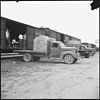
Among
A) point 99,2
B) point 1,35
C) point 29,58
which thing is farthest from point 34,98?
point 29,58

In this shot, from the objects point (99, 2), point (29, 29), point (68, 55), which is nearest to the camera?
point (99, 2)

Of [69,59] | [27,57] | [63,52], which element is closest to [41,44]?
[27,57]

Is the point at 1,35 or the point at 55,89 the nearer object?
the point at 55,89

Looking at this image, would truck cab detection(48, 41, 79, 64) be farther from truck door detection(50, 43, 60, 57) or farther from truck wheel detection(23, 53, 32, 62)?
truck wheel detection(23, 53, 32, 62)

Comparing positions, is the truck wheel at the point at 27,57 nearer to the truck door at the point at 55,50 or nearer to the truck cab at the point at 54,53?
the truck cab at the point at 54,53

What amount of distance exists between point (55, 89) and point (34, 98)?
105 cm

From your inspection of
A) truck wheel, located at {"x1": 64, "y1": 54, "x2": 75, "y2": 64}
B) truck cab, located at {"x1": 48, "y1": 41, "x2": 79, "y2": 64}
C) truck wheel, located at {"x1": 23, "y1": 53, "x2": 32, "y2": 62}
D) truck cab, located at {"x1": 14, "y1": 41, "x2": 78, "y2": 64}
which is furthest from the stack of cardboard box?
truck wheel, located at {"x1": 64, "y1": 54, "x2": 75, "y2": 64}

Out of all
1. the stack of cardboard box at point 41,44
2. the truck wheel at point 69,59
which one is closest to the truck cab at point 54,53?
the truck wheel at point 69,59

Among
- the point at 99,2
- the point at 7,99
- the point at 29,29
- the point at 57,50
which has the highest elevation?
the point at 29,29

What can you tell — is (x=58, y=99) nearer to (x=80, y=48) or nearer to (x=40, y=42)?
(x=40, y=42)

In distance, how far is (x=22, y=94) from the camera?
14.8 ft

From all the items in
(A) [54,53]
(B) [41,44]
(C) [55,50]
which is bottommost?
(A) [54,53]

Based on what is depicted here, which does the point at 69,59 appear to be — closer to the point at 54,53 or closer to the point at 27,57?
the point at 54,53

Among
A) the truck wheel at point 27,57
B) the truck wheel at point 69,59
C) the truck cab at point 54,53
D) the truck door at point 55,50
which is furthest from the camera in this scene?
the truck wheel at point 27,57
